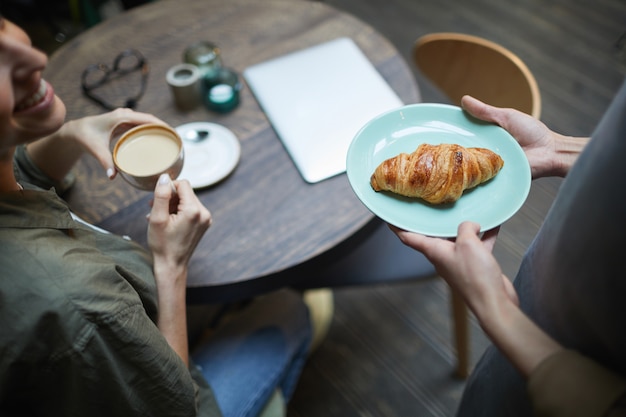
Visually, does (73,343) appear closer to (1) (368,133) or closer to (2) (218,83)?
(1) (368,133)

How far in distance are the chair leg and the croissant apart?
2.05 feet

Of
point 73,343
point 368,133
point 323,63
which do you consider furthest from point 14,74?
point 323,63

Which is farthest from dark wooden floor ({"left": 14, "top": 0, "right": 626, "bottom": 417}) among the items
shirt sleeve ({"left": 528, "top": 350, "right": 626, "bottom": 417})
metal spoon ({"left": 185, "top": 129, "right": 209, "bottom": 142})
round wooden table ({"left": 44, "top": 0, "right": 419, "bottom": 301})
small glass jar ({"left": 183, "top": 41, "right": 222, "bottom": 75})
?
small glass jar ({"left": 183, "top": 41, "right": 222, "bottom": 75})

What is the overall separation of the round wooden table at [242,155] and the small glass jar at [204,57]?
6cm

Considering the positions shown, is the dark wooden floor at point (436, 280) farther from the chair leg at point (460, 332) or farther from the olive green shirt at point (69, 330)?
the olive green shirt at point (69, 330)

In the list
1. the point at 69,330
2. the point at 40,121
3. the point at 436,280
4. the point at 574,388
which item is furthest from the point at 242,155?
the point at 436,280

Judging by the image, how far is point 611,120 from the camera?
0.50 m

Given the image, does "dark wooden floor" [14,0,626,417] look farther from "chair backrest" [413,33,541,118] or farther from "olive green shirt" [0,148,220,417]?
"olive green shirt" [0,148,220,417]

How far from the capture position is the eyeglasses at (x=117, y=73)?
4.25 ft

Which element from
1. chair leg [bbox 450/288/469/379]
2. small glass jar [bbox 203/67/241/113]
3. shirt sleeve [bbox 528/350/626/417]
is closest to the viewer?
shirt sleeve [bbox 528/350/626/417]

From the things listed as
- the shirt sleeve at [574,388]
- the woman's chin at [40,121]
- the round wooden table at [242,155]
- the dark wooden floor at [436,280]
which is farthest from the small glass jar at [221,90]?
the shirt sleeve at [574,388]

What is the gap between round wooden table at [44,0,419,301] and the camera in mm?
1018

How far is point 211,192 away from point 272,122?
0.25 m

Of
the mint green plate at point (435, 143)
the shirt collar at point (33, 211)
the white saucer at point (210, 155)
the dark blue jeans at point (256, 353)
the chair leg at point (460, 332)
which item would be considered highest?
the mint green plate at point (435, 143)
